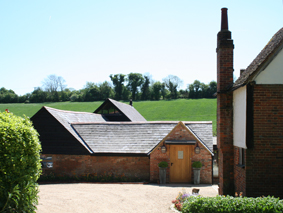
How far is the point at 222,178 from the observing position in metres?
10.7

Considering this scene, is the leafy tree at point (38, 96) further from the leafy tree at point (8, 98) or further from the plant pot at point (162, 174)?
the plant pot at point (162, 174)

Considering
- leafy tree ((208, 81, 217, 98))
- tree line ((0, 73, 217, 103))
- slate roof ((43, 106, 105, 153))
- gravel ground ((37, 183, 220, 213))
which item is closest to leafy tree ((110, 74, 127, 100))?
tree line ((0, 73, 217, 103))

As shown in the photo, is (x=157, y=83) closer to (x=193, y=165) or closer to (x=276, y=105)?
(x=193, y=165)

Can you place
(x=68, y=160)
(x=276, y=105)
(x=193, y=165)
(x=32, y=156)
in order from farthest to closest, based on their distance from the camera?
(x=68, y=160)
(x=193, y=165)
(x=276, y=105)
(x=32, y=156)

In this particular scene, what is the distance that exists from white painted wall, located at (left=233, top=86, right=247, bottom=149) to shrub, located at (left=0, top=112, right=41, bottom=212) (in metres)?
6.76

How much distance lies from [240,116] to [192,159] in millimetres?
7711

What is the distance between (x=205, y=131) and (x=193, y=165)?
301cm

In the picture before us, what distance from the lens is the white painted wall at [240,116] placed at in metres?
9.31

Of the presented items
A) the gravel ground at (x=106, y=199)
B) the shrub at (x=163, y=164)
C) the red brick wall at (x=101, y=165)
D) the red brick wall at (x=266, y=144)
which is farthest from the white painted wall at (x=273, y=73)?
the red brick wall at (x=101, y=165)

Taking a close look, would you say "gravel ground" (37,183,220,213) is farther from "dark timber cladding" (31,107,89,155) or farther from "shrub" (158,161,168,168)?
"dark timber cladding" (31,107,89,155)

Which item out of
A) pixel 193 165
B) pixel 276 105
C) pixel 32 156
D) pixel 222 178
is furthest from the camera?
pixel 193 165

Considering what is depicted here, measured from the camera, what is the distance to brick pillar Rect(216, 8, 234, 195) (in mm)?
10570

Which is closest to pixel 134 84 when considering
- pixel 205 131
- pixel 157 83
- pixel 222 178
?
pixel 157 83

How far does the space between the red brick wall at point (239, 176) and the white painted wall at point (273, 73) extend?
2814mm
